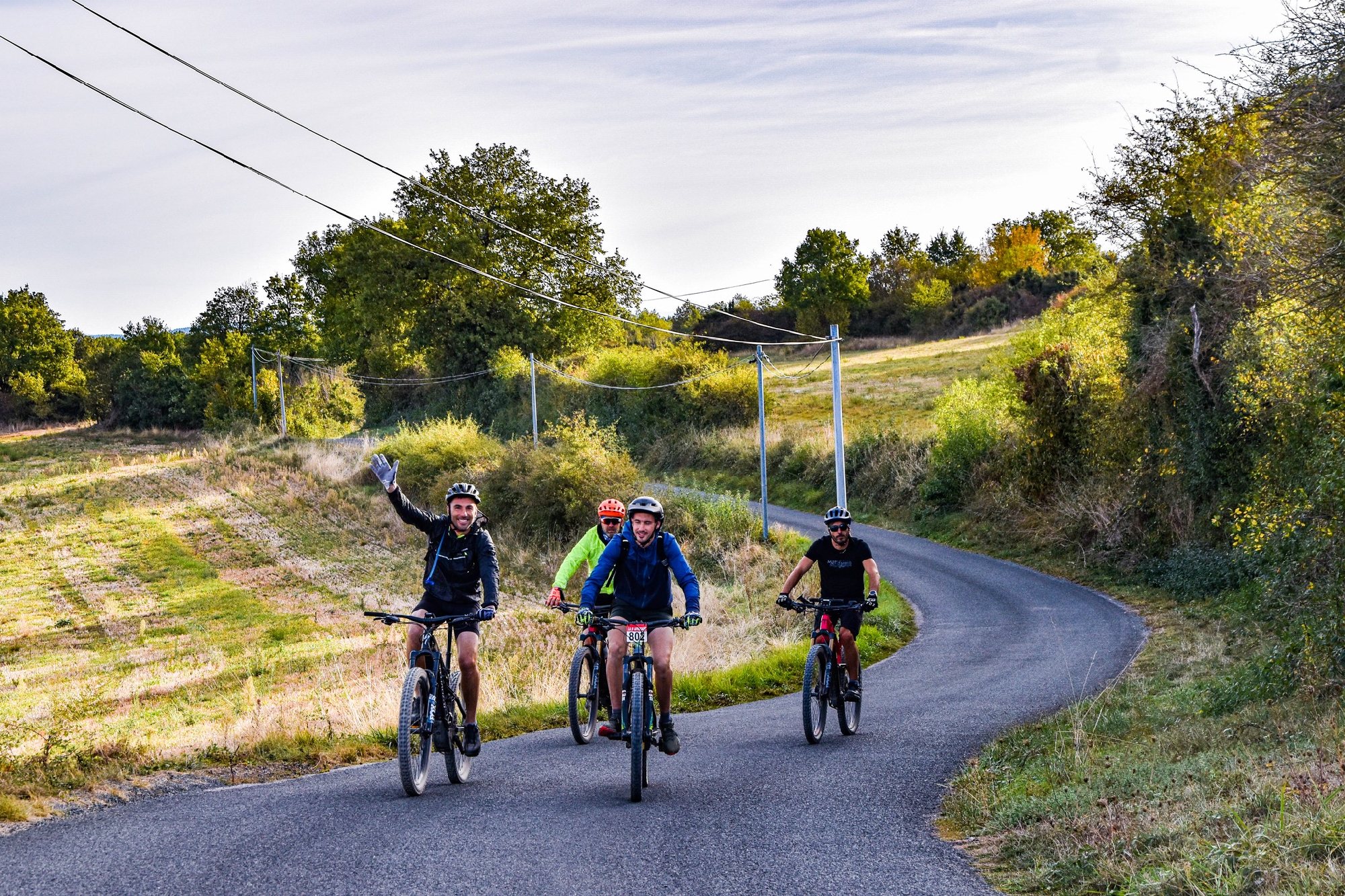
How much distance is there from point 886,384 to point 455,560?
2021 inches

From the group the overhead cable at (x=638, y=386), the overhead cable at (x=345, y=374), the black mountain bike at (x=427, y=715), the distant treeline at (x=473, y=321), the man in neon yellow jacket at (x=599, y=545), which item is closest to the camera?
the black mountain bike at (x=427, y=715)

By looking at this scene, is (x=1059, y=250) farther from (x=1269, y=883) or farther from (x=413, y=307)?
(x=413, y=307)

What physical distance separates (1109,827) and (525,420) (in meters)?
57.2

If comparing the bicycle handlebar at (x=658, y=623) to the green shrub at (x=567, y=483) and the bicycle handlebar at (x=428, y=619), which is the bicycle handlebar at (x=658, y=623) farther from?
the green shrub at (x=567, y=483)

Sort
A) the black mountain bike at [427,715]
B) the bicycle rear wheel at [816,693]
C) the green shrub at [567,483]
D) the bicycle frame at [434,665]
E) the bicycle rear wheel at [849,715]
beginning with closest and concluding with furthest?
the black mountain bike at [427,715]
the bicycle frame at [434,665]
the bicycle rear wheel at [816,693]
the bicycle rear wheel at [849,715]
the green shrub at [567,483]

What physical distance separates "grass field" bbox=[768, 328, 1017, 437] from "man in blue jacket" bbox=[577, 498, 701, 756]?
32.9m

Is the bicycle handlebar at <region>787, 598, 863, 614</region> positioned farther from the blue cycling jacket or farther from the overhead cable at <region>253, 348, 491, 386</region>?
the overhead cable at <region>253, 348, 491, 386</region>

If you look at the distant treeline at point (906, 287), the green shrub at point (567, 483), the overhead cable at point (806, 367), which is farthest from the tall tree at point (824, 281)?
the green shrub at point (567, 483)

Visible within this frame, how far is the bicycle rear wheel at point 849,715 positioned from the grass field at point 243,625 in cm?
331

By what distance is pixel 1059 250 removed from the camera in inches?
1336

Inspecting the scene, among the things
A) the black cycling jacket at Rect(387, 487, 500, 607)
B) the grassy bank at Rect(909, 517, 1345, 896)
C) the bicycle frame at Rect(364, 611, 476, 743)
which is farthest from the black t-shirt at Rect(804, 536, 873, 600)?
the bicycle frame at Rect(364, 611, 476, 743)

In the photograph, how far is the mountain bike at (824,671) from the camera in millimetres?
10578

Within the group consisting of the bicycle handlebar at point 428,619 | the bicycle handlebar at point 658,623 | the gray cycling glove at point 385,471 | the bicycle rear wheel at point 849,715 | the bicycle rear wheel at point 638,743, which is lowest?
the bicycle rear wheel at point 849,715

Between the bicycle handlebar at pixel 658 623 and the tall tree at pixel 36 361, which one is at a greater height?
the tall tree at pixel 36 361
